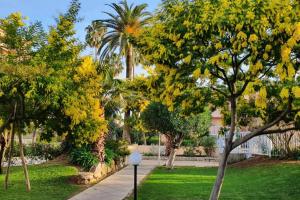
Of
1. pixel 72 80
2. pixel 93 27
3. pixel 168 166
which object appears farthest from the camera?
pixel 93 27

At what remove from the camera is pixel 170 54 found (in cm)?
864

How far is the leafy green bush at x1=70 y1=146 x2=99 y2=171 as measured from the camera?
21.5 meters

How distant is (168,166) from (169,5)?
57.0ft

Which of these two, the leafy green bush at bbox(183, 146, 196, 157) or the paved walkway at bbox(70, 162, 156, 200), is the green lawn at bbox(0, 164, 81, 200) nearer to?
the paved walkway at bbox(70, 162, 156, 200)

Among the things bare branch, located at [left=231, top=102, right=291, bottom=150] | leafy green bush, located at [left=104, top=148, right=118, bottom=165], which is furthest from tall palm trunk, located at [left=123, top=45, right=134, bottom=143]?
bare branch, located at [left=231, top=102, right=291, bottom=150]

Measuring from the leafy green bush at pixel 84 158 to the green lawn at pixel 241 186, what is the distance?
2632 mm

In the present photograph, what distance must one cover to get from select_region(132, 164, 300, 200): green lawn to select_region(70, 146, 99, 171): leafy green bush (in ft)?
8.64

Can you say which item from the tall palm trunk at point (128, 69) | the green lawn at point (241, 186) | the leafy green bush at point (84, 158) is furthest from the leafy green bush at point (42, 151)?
the green lawn at point (241, 186)

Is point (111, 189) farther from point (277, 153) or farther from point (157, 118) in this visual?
point (277, 153)

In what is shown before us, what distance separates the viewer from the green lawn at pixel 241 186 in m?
13.8

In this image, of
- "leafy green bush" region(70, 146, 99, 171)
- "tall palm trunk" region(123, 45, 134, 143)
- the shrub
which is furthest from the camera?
the shrub

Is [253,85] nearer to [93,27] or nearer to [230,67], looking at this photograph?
[230,67]

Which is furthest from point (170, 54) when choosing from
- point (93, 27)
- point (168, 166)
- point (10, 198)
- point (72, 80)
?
point (93, 27)

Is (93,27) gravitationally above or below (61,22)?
above
